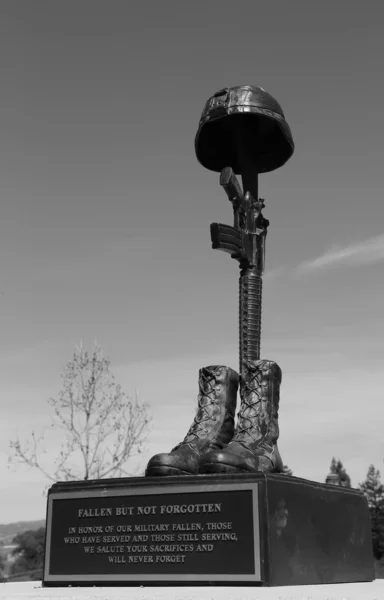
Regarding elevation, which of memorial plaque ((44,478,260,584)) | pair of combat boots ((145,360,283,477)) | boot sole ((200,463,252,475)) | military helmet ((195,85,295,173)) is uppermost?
military helmet ((195,85,295,173))

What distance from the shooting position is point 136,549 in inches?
248

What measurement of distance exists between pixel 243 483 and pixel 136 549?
123 centimetres

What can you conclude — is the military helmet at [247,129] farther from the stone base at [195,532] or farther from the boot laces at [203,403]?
the stone base at [195,532]

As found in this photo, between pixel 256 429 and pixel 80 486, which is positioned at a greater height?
pixel 256 429

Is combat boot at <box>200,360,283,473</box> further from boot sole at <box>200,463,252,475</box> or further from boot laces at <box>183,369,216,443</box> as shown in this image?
boot laces at <box>183,369,216,443</box>

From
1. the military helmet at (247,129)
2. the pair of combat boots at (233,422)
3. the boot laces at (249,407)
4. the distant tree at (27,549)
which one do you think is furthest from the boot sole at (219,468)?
the distant tree at (27,549)

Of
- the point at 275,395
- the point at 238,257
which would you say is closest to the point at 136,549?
the point at 275,395

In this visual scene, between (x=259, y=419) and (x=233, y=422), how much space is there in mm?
474

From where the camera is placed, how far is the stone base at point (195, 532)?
584 cm

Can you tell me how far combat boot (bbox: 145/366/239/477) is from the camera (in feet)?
23.1

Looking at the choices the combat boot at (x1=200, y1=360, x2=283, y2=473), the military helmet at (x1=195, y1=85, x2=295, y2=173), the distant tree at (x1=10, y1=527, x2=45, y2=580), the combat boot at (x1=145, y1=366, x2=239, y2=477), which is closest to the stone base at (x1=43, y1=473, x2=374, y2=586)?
the combat boot at (x1=200, y1=360, x2=283, y2=473)

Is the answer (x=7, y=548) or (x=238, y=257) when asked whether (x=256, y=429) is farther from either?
(x=7, y=548)

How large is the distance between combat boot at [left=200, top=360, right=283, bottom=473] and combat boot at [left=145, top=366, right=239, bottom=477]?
0.17 m

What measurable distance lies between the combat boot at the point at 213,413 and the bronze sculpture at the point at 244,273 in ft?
0.04
